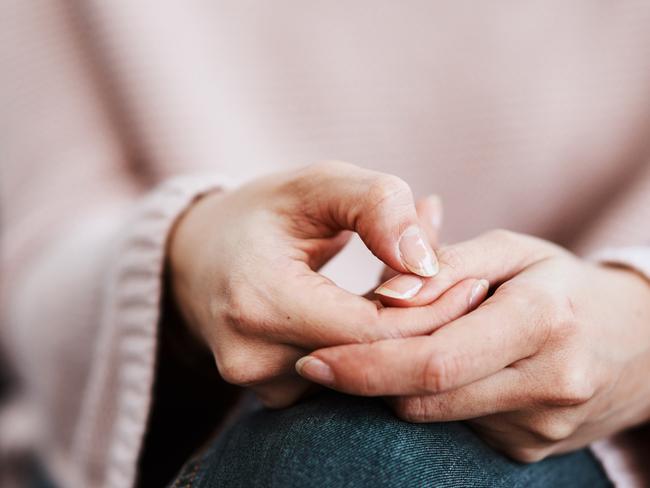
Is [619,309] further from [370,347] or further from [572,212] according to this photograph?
[572,212]

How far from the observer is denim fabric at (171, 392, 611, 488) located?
0.42 m

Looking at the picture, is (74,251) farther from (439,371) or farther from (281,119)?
(439,371)

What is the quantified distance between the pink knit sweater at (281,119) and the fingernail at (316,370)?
Result: 0.37 metres

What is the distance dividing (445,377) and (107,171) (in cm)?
79

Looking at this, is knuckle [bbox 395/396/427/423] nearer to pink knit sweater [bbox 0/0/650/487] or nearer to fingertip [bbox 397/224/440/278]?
fingertip [bbox 397/224/440/278]

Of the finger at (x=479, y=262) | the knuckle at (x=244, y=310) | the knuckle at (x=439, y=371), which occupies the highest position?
the knuckle at (x=244, y=310)

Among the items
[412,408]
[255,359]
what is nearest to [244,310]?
[255,359]

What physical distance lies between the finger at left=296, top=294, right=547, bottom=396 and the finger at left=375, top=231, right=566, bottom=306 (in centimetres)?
4

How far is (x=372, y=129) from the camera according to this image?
0.89 m

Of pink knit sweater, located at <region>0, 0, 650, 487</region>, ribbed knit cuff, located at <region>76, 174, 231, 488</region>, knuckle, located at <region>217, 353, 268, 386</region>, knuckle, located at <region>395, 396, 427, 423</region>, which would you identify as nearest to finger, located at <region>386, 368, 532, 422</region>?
knuckle, located at <region>395, 396, 427, 423</region>

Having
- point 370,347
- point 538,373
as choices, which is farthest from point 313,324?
point 538,373

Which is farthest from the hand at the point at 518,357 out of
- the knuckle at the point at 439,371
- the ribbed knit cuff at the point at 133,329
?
the ribbed knit cuff at the point at 133,329

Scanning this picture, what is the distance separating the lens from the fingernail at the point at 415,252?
1.43ft

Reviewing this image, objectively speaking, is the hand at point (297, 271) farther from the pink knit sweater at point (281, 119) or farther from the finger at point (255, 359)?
the pink knit sweater at point (281, 119)
